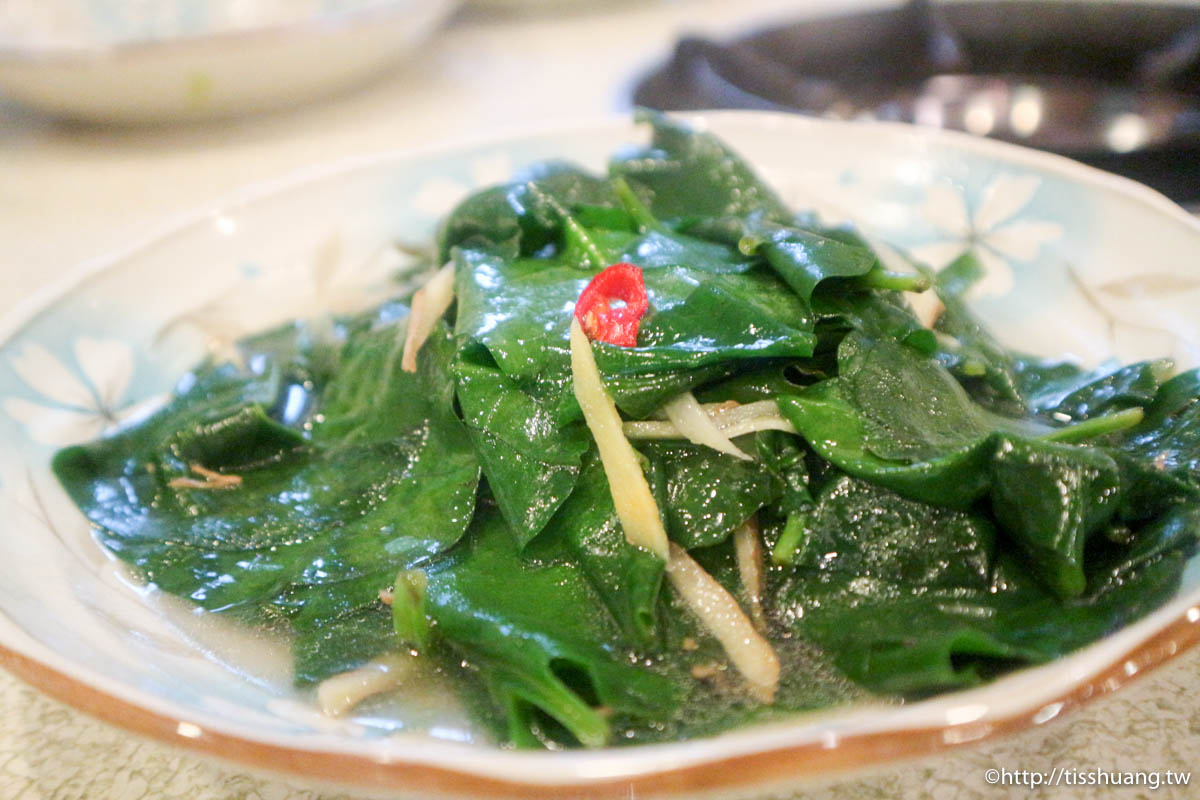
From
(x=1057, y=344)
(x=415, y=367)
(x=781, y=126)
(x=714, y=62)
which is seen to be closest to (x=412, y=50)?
(x=714, y=62)

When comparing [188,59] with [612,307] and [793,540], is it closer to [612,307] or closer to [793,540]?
[612,307]

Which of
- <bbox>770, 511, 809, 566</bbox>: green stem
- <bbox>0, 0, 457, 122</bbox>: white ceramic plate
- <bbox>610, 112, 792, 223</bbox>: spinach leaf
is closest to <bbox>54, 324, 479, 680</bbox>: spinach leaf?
<bbox>770, 511, 809, 566</bbox>: green stem

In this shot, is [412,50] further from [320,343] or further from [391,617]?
[391,617]

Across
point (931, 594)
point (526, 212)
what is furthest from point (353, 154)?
point (931, 594)

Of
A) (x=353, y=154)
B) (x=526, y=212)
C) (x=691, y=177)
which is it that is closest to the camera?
(x=526, y=212)

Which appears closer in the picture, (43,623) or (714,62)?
(43,623)

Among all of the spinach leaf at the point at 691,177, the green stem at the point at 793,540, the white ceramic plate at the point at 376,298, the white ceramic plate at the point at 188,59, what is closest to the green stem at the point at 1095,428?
the white ceramic plate at the point at 376,298
